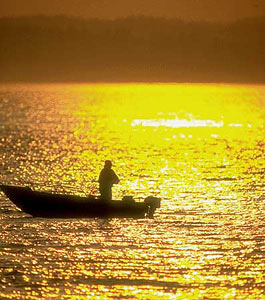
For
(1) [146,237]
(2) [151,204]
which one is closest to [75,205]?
(2) [151,204]

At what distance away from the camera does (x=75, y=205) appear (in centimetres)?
3988

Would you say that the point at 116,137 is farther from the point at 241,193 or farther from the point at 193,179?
the point at 241,193

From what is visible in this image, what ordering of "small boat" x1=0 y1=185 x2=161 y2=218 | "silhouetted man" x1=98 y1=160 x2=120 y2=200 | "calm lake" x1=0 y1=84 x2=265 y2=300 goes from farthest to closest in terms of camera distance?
"silhouetted man" x1=98 y1=160 x2=120 y2=200, "small boat" x1=0 y1=185 x2=161 y2=218, "calm lake" x1=0 y1=84 x2=265 y2=300

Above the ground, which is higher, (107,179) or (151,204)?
(107,179)

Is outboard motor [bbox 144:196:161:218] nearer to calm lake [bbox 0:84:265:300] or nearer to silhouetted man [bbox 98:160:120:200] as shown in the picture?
calm lake [bbox 0:84:265:300]

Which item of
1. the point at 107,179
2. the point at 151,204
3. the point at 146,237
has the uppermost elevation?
the point at 107,179

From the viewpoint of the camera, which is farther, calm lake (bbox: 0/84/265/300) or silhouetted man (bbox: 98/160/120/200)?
silhouetted man (bbox: 98/160/120/200)

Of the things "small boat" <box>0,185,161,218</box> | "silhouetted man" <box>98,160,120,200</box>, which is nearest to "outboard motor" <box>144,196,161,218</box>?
"small boat" <box>0,185,161,218</box>

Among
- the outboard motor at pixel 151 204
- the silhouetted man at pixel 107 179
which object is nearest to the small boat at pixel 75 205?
the outboard motor at pixel 151 204

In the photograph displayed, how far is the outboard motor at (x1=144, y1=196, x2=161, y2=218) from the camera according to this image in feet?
130

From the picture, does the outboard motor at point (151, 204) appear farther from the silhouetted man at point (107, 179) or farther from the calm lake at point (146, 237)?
the silhouetted man at point (107, 179)

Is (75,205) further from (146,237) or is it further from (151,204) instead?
(146,237)

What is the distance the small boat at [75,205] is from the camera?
39625 mm

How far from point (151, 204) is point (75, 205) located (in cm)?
297
